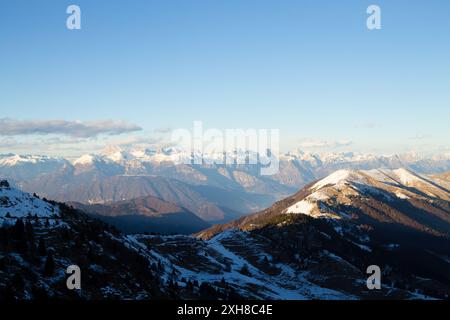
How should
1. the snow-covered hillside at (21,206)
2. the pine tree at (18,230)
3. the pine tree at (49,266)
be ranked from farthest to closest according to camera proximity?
the snow-covered hillside at (21,206)
the pine tree at (18,230)
the pine tree at (49,266)

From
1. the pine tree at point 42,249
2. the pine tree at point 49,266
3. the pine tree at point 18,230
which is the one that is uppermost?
the pine tree at point 18,230

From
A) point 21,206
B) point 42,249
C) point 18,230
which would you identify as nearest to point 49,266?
point 42,249

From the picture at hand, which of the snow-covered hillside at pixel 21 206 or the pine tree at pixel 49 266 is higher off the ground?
the snow-covered hillside at pixel 21 206

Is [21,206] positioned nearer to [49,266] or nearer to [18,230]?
[18,230]

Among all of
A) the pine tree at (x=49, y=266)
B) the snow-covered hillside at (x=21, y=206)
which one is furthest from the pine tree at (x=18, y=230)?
the snow-covered hillside at (x=21, y=206)

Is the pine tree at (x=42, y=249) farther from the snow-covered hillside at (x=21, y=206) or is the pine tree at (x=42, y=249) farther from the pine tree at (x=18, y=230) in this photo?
the snow-covered hillside at (x=21, y=206)

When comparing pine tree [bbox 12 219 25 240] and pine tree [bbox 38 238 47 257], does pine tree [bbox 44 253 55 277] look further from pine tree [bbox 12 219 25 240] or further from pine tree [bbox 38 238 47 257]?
pine tree [bbox 12 219 25 240]

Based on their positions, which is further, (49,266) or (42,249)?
(42,249)

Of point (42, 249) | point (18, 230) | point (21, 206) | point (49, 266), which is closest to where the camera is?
point (49, 266)

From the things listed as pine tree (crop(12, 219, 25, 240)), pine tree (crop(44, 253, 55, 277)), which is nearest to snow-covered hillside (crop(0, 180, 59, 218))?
pine tree (crop(12, 219, 25, 240))
